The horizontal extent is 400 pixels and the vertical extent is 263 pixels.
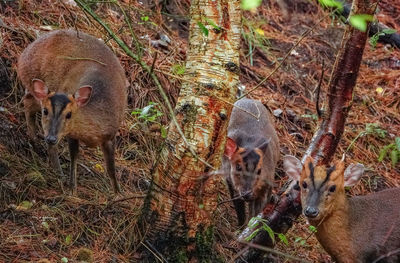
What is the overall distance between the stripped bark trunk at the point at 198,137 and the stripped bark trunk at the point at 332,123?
85 centimetres

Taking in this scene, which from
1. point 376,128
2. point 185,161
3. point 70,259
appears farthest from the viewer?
point 376,128

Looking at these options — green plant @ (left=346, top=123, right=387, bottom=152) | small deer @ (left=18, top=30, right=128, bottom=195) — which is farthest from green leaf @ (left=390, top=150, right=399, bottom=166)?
small deer @ (left=18, top=30, right=128, bottom=195)

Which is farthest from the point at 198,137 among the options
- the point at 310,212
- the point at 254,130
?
the point at 254,130

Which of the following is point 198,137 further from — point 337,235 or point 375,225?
point 375,225

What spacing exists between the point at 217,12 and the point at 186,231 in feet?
5.26

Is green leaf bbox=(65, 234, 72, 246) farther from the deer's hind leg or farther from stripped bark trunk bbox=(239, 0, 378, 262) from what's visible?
the deer's hind leg

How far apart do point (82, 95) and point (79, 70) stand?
0.64m

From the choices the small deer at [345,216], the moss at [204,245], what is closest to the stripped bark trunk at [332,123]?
the small deer at [345,216]

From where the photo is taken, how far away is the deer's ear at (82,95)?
21.2 ft

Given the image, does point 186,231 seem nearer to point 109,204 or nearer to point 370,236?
point 109,204

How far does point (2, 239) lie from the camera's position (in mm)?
5031

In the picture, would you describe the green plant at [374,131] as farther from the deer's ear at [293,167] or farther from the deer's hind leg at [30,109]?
the deer's hind leg at [30,109]

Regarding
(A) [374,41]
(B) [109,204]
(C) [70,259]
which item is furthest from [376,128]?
(C) [70,259]

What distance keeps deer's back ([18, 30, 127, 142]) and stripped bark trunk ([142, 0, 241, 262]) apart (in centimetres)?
196
